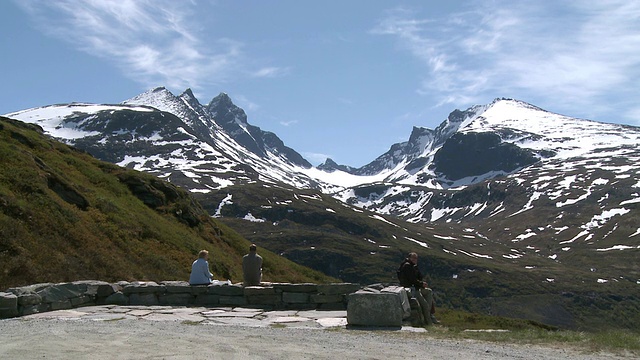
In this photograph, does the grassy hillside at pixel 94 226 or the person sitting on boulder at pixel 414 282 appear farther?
the grassy hillside at pixel 94 226

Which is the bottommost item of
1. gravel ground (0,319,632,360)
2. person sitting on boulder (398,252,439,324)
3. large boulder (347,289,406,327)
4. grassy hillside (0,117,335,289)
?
gravel ground (0,319,632,360)

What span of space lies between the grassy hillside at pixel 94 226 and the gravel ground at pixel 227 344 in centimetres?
954

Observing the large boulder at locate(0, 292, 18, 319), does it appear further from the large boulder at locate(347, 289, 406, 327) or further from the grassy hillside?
the large boulder at locate(347, 289, 406, 327)

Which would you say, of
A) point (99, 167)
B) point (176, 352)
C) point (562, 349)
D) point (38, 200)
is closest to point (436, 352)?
point (562, 349)

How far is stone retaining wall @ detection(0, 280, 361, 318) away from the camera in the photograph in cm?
1791

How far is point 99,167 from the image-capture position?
4741 centimetres

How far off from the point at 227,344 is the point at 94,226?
22.3 metres

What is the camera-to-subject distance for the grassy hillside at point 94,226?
2338 centimetres

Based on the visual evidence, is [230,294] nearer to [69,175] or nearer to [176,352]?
[176,352]

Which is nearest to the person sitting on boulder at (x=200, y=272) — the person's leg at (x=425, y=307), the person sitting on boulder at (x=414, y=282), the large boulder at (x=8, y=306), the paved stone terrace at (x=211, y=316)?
the paved stone terrace at (x=211, y=316)

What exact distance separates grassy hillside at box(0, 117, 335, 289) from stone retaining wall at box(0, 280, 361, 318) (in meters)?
3.69

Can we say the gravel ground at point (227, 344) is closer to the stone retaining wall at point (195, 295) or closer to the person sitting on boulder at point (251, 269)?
the stone retaining wall at point (195, 295)

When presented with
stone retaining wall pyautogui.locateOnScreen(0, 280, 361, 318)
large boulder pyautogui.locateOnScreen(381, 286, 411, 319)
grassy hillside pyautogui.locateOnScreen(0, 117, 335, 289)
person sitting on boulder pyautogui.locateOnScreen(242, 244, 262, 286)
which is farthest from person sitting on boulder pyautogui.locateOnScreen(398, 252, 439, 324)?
grassy hillside pyautogui.locateOnScreen(0, 117, 335, 289)

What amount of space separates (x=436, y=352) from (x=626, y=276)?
17991 centimetres
